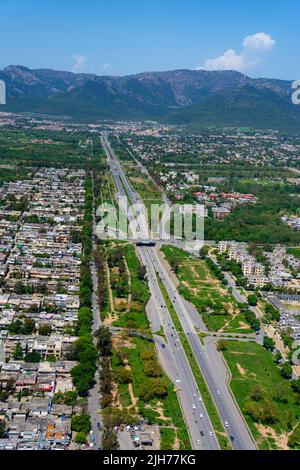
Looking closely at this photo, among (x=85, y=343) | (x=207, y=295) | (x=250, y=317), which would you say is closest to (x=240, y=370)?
(x=250, y=317)

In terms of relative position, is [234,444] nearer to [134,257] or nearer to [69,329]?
[69,329]

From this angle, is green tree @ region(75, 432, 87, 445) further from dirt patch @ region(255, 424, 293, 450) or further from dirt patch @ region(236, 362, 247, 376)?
dirt patch @ region(236, 362, 247, 376)

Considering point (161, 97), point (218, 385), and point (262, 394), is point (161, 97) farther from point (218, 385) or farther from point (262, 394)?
point (262, 394)

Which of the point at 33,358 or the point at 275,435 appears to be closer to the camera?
the point at 275,435

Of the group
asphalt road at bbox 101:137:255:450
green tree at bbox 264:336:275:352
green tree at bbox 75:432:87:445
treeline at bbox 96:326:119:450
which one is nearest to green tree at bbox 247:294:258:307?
asphalt road at bbox 101:137:255:450

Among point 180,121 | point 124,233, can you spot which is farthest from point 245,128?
point 124,233
